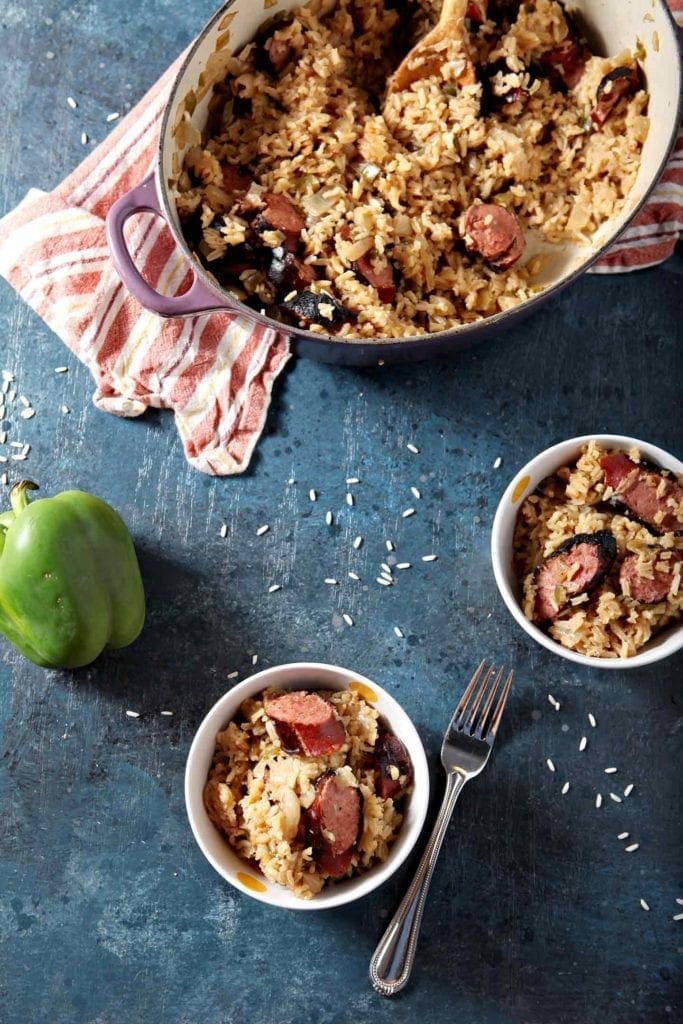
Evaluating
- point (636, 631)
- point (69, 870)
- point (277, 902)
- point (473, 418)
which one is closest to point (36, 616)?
point (69, 870)

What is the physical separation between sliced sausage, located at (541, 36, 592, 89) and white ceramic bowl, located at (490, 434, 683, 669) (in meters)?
0.82

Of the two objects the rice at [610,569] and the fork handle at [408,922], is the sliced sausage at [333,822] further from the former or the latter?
the rice at [610,569]

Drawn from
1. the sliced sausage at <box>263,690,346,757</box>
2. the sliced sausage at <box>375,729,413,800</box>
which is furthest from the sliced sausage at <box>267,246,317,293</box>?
the sliced sausage at <box>375,729,413,800</box>

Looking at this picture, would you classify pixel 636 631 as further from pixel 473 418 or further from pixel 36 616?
pixel 36 616

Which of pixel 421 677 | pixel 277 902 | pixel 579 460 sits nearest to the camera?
pixel 277 902

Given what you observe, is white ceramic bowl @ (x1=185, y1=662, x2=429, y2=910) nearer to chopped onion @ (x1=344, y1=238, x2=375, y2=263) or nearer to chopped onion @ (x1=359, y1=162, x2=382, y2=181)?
chopped onion @ (x1=344, y1=238, x2=375, y2=263)

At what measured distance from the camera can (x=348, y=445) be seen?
2.46 meters

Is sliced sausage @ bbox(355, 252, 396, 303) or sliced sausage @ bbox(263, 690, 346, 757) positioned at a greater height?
sliced sausage @ bbox(355, 252, 396, 303)

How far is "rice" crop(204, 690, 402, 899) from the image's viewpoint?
2.06 m

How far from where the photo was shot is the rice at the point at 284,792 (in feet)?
6.77

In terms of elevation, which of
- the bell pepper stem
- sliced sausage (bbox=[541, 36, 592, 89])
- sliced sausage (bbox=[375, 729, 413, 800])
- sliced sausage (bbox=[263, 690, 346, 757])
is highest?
sliced sausage (bbox=[541, 36, 592, 89])

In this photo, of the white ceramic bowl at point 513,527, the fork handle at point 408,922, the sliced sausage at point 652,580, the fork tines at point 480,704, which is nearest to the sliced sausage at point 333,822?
the fork handle at point 408,922

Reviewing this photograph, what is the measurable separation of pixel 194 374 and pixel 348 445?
410 mm

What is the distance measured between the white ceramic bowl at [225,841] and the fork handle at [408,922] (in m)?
0.09
